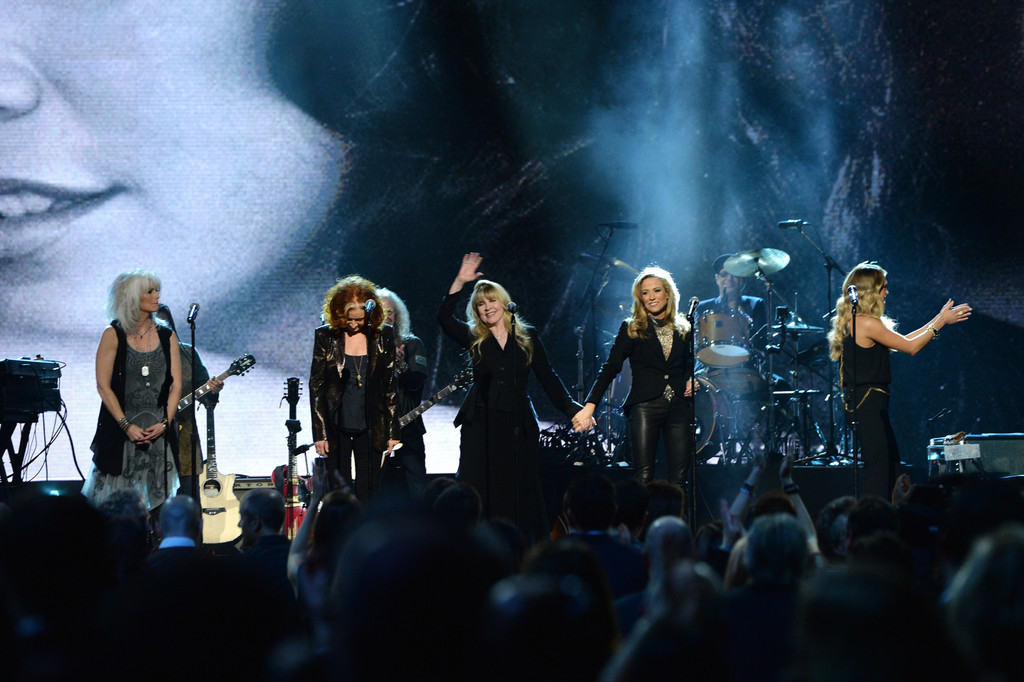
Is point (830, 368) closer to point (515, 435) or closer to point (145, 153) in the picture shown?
point (515, 435)

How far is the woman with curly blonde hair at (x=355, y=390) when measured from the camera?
246 inches

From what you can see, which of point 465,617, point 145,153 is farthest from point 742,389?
point 465,617

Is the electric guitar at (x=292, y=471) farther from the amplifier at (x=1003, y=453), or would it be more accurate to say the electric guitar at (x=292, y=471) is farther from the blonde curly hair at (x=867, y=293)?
the amplifier at (x=1003, y=453)

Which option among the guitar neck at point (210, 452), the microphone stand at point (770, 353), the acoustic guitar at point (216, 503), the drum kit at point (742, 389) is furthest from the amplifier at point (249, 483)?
the microphone stand at point (770, 353)

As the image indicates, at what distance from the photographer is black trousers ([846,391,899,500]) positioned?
677cm

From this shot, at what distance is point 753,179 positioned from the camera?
10.3 m

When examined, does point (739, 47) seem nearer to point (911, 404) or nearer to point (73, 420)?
point (911, 404)

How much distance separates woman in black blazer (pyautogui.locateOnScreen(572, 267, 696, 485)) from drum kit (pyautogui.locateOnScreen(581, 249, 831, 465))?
2085 mm

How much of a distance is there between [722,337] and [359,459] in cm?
399

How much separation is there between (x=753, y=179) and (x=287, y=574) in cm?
776

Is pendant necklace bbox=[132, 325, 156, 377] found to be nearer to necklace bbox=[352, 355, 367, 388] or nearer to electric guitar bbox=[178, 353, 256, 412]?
electric guitar bbox=[178, 353, 256, 412]

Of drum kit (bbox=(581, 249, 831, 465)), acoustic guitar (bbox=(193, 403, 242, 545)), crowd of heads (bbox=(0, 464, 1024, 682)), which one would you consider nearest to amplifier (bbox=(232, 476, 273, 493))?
acoustic guitar (bbox=(193, 403, 242, 545))

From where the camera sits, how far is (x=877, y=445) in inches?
267

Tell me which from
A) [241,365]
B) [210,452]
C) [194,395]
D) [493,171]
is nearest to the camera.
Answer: [194,395]
